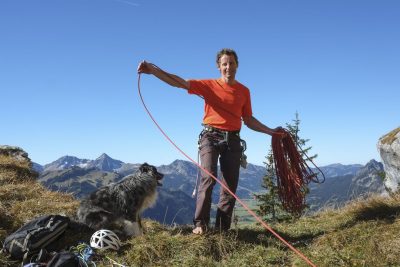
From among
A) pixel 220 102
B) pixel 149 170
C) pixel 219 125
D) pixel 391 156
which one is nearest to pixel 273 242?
pixel 219 125

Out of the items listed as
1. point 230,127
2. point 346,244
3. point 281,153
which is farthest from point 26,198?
point 346,244

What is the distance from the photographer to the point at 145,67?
726 cm

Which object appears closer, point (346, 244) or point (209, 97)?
point (346, 244)

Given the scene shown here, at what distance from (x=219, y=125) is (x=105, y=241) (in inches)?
119

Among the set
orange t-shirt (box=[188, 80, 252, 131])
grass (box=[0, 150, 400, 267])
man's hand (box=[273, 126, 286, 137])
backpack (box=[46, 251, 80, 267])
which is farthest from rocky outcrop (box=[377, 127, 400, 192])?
backpack (box=[46, 251, 80, 267])

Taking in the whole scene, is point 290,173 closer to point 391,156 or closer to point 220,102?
point 220,102

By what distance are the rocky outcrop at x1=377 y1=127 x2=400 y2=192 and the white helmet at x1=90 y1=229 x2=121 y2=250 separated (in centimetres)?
936

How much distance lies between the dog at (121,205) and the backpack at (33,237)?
2.96ft

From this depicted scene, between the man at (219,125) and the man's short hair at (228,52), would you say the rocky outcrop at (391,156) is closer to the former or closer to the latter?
the man at (219,125)

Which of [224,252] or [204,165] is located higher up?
[204,165]

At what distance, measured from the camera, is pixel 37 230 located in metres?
7.01

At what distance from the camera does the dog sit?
8.33 meters

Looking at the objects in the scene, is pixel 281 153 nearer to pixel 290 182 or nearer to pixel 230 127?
pixel 290 182

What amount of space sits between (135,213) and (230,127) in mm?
2967
